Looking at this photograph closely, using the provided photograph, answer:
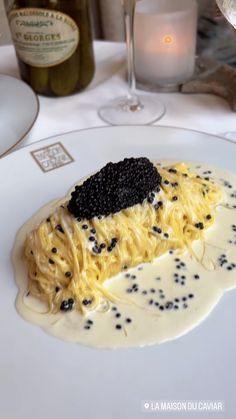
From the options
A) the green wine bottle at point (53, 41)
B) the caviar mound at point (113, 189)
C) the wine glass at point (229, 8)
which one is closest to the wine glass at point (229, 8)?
the wine glass at point (229, 8)

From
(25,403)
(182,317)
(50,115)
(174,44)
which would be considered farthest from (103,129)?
(25,403)

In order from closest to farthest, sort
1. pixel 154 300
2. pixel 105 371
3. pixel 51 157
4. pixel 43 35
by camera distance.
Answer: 1. pixel 105 371
2. pixel 154 300
3. pixel 51 157
4. pixel 43 35

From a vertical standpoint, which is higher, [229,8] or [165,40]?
[229,8]

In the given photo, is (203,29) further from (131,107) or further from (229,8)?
(229,8)

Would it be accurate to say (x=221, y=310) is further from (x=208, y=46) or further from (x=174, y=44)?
(x=208, y=46)

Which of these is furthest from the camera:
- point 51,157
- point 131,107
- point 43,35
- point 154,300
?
point 131,107

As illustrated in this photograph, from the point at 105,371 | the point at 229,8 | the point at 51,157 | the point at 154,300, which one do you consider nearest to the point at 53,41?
the point at 51,157
